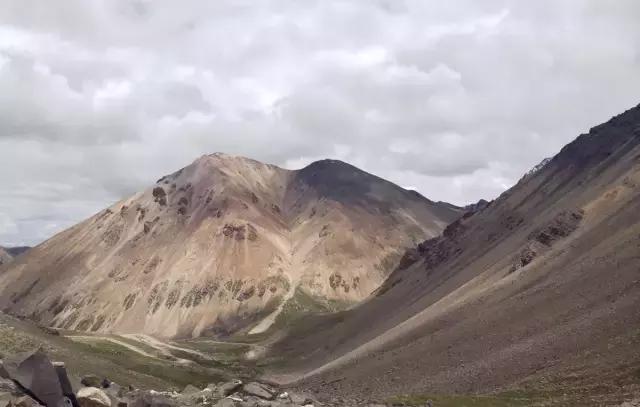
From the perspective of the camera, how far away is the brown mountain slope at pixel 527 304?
69000 millimetres

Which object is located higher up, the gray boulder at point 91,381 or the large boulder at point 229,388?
the gray boulder at point 91,381

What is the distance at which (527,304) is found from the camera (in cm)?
8825

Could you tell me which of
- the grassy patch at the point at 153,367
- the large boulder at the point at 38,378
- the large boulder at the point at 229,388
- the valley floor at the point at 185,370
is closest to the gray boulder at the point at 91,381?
the valley floor at the point at 185,370

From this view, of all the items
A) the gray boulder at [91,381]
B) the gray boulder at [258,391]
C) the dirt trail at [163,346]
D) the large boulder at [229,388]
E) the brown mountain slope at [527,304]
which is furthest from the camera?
the dirt trail at [163,346]

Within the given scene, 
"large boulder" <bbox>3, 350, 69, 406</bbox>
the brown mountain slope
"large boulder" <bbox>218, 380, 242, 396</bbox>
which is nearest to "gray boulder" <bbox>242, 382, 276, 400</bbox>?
"large boulder" <bbox>218, 380, 242, 396</bbox>

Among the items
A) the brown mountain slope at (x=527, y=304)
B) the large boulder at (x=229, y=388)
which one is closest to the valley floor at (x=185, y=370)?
the brown mountain slope at (x=527, y=304)

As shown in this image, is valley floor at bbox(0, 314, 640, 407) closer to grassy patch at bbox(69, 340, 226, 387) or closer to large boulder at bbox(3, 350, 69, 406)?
grassy patch at bbox(69, 340, 226, 387)

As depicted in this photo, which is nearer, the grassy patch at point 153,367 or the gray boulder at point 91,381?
the gray boulder at point 91,381

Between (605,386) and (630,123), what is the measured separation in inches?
4918

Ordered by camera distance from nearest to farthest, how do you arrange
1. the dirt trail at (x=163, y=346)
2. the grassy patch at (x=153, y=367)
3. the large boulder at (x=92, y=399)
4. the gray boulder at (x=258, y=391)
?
the large boulder at (x=92, y=399)
the gray boulder at (x=258, y=391)
the grassy patch at (x=153, y=367)
the dirt trail at (x=163, y=346)

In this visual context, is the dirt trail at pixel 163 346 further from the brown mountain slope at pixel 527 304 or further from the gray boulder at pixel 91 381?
the gray boulder at pixel 91 381

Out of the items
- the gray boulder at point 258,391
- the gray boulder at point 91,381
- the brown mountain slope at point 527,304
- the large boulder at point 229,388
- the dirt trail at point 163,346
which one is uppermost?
the dirt trail at point 163,346

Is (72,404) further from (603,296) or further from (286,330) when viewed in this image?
(286,330)

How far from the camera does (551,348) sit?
71.8 meters
